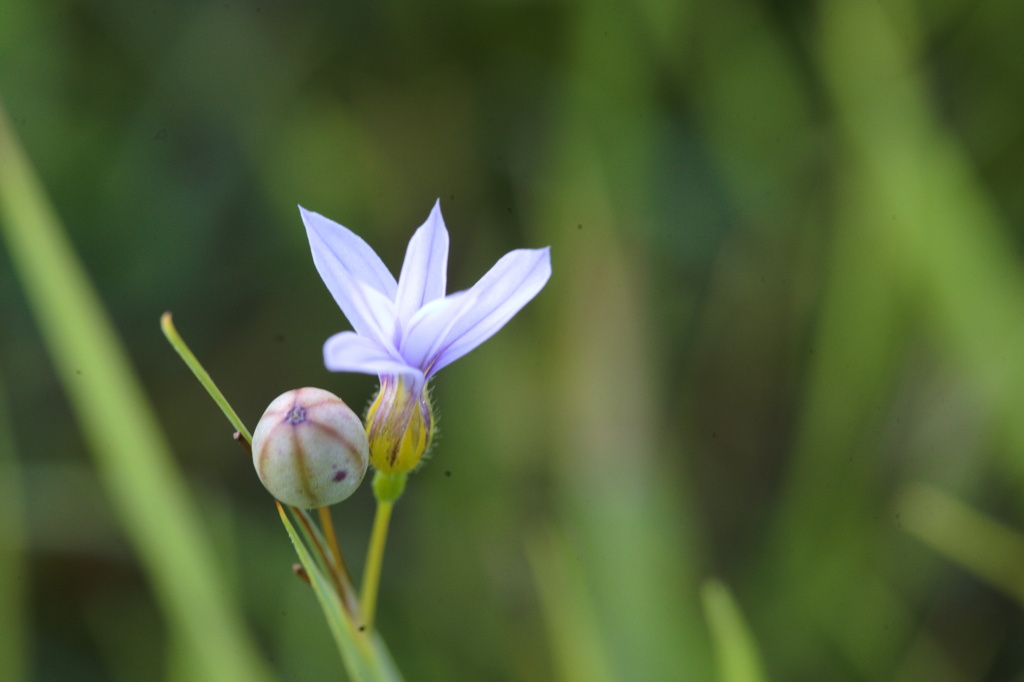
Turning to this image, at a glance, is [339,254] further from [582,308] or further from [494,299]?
[582,308]

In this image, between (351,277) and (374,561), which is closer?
(351,277)

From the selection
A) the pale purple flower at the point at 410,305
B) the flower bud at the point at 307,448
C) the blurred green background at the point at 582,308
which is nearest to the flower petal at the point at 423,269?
the pale purple flower at the point at 410,305

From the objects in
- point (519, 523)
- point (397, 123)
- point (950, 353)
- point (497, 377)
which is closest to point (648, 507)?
point (519, 523)

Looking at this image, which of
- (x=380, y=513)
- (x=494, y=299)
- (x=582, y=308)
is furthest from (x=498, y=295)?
(x=582, y=308)

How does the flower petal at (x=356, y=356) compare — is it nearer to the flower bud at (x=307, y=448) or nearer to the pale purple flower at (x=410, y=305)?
the pale purple flower at (x=410, y=305)

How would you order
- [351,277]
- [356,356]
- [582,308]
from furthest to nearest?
[582,308] < [351,277] < [356,356]

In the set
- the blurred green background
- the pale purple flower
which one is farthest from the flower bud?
the blurred green background
